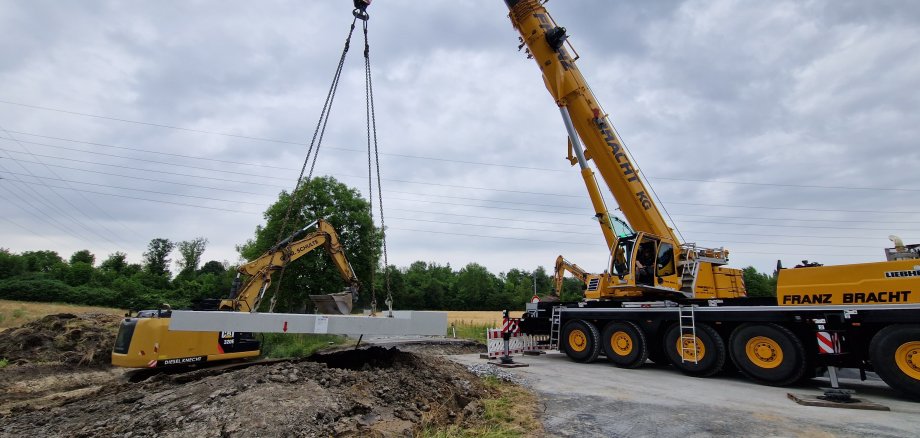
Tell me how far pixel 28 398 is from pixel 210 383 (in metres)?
7.85

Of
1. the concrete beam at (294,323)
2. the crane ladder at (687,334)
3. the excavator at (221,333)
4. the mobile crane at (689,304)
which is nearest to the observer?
the concrete beam at (294,323)

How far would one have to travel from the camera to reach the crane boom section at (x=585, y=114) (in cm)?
1247

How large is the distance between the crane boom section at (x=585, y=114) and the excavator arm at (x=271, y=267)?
7.71 metres

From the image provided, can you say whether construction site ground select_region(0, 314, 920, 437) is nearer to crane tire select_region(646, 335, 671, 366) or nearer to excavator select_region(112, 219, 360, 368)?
excavator select_region(112, 219, 360, 368)

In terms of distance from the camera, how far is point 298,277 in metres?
27.3

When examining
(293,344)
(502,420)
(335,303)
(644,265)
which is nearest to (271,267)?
(335,303)

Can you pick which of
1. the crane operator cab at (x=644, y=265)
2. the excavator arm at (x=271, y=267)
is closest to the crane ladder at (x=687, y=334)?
the crane operator cab at (x=644, y=265)

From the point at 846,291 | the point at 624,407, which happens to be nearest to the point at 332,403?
the point at 624,407

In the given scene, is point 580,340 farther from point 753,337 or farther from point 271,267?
point 271,267

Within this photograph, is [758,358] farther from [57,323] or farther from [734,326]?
[57,323]

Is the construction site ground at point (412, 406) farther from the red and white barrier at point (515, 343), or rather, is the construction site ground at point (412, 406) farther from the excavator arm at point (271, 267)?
the red and white barrier at point (515, 343)

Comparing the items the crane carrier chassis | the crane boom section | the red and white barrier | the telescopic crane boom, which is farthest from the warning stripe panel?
the red and white barrier

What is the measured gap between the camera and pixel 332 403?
222 inches

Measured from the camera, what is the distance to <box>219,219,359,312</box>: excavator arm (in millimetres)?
12133
